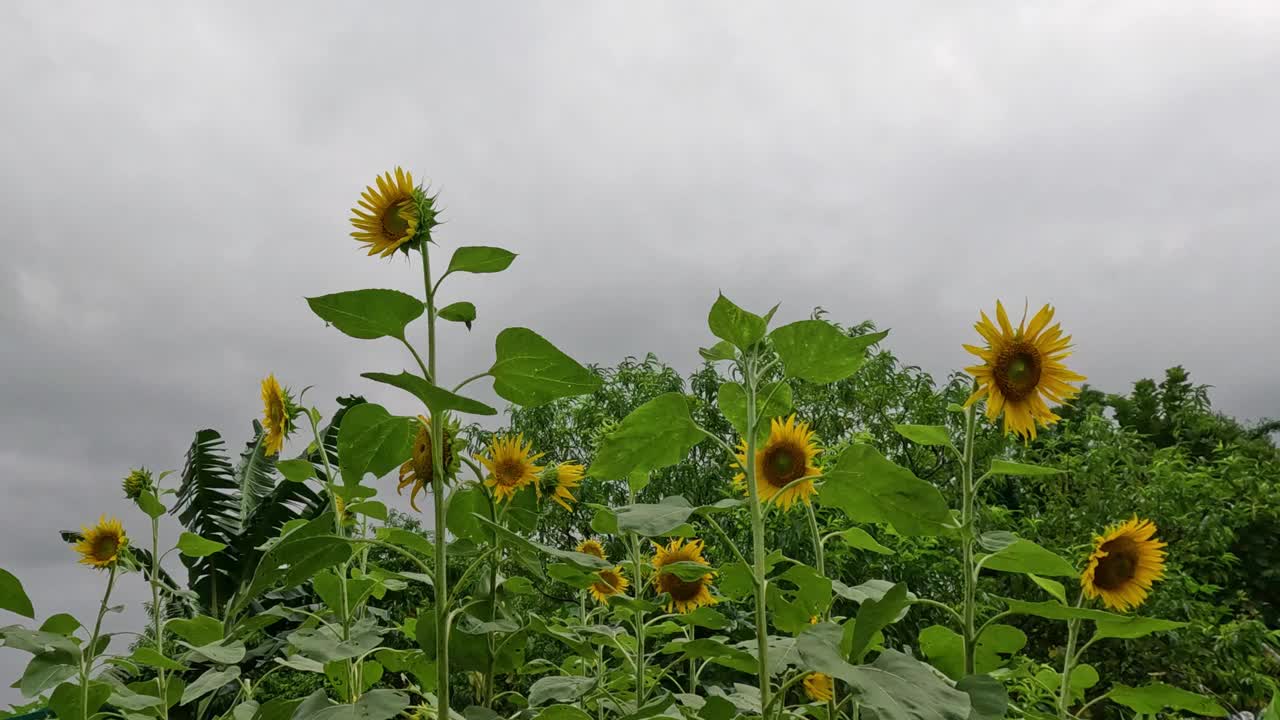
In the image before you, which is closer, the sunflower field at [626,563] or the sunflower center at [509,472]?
the sunflower field at [626,563]

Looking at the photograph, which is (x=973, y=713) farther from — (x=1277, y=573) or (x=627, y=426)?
(x=1277, y=573)

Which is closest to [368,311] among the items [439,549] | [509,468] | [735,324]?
[439,549]

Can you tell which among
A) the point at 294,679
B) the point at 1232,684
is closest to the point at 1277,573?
the point at 1232,684

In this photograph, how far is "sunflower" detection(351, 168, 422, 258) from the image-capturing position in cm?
131

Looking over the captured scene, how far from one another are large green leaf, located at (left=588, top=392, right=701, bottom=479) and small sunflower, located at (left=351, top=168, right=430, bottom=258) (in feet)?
1.38

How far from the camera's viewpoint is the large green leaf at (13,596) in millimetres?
1431

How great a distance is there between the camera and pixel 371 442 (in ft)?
3.71

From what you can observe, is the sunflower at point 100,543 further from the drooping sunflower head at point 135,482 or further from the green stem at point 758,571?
the green stem at point 758,571

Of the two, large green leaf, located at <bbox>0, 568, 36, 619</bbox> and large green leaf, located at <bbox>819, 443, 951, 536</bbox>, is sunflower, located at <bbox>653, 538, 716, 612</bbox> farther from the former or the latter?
large green leaf, located at <bbox>0, 568, 36, 619</bbox>

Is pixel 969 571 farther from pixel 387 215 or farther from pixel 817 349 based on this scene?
pixel 387 215

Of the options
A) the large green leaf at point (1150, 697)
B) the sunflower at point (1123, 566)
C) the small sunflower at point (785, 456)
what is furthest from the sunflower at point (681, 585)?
the large green leaf at point (1150, 697)

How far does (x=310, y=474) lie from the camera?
1.56 metres

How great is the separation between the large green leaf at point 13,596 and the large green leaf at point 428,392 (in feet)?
2.90

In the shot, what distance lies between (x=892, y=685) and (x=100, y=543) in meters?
2.31
